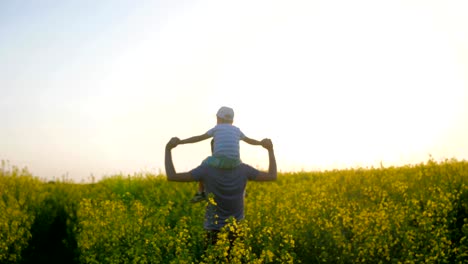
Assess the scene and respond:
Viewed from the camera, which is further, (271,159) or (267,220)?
(267,220)

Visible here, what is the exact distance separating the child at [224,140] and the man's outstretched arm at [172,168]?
0.09 meters

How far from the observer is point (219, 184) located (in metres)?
6.55

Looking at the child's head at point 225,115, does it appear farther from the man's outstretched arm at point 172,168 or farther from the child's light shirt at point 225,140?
the man's outstretched arm at point 172,168

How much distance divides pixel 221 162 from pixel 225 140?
0.24 meters

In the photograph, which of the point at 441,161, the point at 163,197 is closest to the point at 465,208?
the point at 441,161

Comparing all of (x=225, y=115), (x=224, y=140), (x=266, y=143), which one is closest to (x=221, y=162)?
(x=224, y=140)

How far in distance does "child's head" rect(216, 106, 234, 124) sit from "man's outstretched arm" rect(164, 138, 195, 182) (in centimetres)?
53

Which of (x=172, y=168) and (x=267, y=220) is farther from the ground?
(x=172, y=168)

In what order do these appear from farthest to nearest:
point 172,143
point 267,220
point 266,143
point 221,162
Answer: point 267,220 < point 266,143 < point 172,143 < point 221,162

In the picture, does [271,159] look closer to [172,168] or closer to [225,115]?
[225,115]

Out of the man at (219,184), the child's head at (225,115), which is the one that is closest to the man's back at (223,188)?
the man at (219,184)

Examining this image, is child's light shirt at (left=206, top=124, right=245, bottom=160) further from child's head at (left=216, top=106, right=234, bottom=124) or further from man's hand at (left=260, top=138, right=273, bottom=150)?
man's hand at (left=260, top=138, right=273, bottom=150)

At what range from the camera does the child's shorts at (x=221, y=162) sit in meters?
6.47

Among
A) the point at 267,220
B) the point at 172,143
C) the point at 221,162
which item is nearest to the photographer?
the point at 221,162
